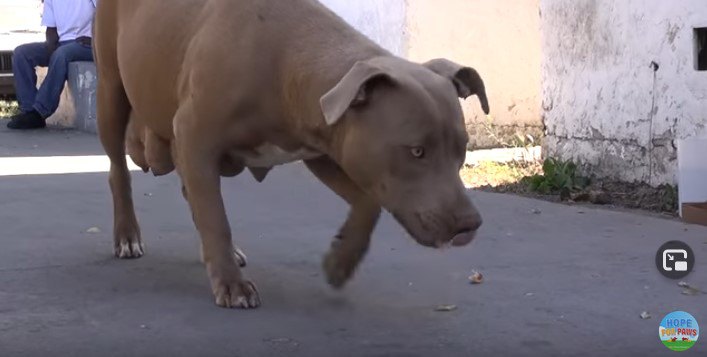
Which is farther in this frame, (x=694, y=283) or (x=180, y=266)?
(x=180, y=266)

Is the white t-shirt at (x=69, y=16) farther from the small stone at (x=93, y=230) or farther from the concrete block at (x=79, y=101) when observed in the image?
the small stone at (x=93, y=230)

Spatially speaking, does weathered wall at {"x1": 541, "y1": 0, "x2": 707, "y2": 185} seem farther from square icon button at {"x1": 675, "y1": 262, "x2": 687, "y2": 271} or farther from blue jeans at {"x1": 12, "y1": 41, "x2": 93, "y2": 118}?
blue jeans at {"x1": 12, "y1": 41, "x2": 93, "y2": 118}

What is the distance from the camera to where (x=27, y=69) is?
12.7 meters

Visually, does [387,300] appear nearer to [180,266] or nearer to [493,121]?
[180,266]

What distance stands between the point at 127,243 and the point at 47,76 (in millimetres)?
7232

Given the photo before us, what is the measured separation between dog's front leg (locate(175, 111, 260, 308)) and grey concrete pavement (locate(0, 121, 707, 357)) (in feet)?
0.28

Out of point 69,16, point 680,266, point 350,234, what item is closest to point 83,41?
point 69,16

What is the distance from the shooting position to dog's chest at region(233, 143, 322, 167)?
4566mm

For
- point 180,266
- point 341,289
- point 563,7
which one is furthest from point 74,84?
point 341,289

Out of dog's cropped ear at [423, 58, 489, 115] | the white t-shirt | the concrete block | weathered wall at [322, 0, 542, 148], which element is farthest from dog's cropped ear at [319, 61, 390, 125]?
the white t-shirt

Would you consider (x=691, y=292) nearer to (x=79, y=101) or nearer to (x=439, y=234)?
(x=439, y=234)

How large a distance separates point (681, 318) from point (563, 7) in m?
4.05

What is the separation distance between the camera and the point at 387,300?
4.72m

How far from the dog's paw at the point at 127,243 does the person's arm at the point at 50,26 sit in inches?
289
